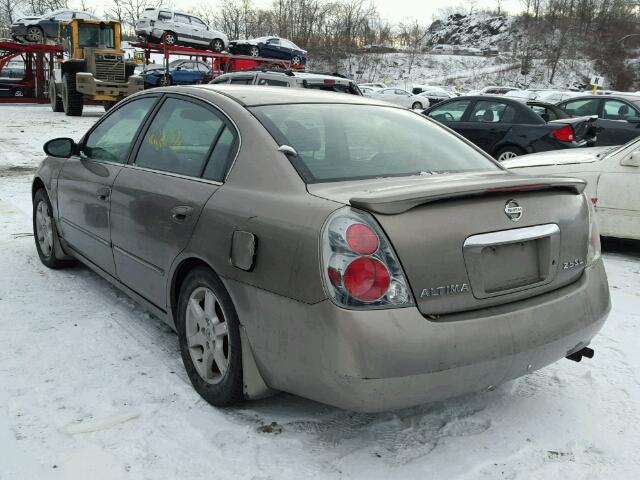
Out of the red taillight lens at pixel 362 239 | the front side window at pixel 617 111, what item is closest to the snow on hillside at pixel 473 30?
the front side window at pixel 617 111

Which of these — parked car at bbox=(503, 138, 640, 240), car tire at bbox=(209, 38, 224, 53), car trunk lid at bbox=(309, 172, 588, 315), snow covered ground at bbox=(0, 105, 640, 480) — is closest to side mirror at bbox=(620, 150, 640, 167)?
parked car at bbox=(503, 138, 640, 240)

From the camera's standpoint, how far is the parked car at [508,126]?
31.6 feet

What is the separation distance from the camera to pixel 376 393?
7.27ft

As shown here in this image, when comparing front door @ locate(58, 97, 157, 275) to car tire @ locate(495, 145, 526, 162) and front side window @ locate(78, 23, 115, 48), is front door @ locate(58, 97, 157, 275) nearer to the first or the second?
car tire @ locate(495, 145, 526, 162)

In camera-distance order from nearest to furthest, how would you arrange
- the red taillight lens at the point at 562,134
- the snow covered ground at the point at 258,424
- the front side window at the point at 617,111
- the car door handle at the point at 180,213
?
1. the snow covered ground at the point at 258,424
2. the car door handle at the point at 180,213
3. the red taillight lens at the point at 562,134
4. the front side window at the point at 617,111

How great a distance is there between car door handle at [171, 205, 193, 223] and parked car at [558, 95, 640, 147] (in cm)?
1071

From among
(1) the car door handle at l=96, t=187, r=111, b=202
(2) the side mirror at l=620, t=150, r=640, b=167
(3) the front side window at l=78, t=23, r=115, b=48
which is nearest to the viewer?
(1) the car door handle at l=96, t=187, r=111, b=202

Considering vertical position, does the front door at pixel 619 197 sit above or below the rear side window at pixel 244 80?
below

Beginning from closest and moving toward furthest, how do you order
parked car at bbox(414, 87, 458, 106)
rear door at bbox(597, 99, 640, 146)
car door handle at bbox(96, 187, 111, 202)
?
car door handle at bbox(96, 187, 111, 202), rear door at bbox(597, 99, 640, 146), parked car at bbox(414, 87, 458, 106)

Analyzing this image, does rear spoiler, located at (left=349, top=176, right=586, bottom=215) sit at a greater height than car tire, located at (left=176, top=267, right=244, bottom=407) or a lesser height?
greater

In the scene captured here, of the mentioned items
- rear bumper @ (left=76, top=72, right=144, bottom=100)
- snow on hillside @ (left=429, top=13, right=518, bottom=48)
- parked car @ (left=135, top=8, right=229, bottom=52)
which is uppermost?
snow on hillside @ (left=429, top=13, right=518, bottom=48)

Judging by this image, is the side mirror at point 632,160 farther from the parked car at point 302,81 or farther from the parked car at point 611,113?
the parked car at point 302,81

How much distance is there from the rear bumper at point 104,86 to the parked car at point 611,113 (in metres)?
14.1

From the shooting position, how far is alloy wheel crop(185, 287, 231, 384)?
9.24 feet
